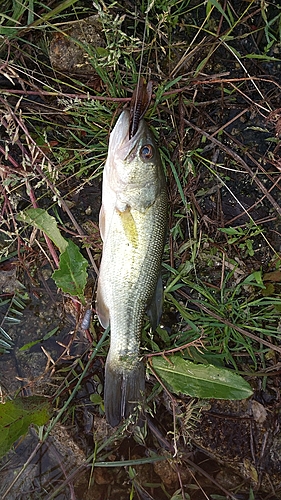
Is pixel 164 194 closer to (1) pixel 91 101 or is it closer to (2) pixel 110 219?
(2) pixel 110 219

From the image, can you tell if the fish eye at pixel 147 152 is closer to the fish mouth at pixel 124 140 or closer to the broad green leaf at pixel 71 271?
the fish mouth at pixel 124 140

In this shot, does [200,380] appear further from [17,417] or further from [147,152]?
[147,152]

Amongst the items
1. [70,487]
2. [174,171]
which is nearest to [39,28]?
[174,171]

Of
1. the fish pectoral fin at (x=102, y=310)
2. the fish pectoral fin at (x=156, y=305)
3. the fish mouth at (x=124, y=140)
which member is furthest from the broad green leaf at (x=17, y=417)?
the fish mouth at (x=124, y=140)

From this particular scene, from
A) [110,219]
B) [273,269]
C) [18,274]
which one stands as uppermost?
[110,219]

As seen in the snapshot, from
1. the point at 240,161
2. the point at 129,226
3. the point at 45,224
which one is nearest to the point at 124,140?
the point at 129,226

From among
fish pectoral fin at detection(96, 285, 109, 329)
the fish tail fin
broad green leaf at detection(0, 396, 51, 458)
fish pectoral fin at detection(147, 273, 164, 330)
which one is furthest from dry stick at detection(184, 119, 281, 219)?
broad green leaf at detection(0, 396, 51, 458)

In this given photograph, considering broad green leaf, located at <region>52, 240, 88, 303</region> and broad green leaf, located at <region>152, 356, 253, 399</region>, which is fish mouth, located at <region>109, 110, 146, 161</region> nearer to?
broad green leaf, located at <region>52, 240, 88, 303</region>
